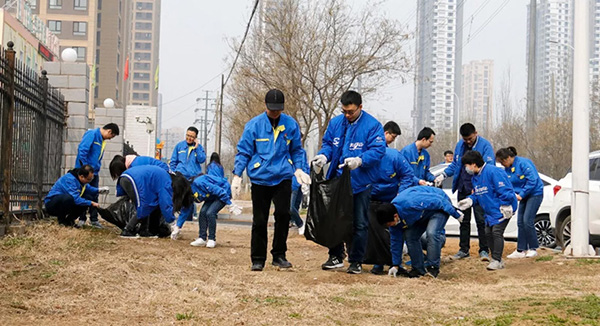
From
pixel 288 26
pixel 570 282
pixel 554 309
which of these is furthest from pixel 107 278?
pixel 288 26

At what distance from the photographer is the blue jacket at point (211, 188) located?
40.9 ft

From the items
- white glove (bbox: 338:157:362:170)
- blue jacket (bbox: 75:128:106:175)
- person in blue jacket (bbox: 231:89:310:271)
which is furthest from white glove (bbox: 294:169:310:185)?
blue jacket (bbox: 75:128:106:175)

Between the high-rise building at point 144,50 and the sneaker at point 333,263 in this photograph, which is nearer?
the sneaker at point 333,263

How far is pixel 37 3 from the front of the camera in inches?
3511

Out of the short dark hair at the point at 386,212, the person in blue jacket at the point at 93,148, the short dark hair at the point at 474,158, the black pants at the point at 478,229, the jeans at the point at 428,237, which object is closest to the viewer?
the short dark hair at the point at 386,212

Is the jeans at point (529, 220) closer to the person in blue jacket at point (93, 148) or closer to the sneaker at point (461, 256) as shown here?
the sneaker at point (461, 256)

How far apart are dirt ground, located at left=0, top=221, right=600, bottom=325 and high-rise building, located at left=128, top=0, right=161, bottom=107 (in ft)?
538

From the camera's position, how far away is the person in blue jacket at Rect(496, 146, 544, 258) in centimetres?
1145

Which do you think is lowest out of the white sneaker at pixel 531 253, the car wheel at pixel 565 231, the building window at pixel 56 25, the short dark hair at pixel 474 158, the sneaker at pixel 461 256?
the sneaker at pixel 461 256

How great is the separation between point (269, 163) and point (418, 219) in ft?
5.81

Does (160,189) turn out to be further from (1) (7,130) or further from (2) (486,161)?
(2) (486,161)

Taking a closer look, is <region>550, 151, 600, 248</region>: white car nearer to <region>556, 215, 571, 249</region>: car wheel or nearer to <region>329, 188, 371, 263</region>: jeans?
<region>556, 215, 571, 249</region>: car wheel

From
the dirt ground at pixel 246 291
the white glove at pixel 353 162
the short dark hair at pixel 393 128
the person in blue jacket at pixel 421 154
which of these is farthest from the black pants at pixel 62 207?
the white glove at pixel 353 162

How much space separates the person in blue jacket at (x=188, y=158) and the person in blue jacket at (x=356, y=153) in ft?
21.0
